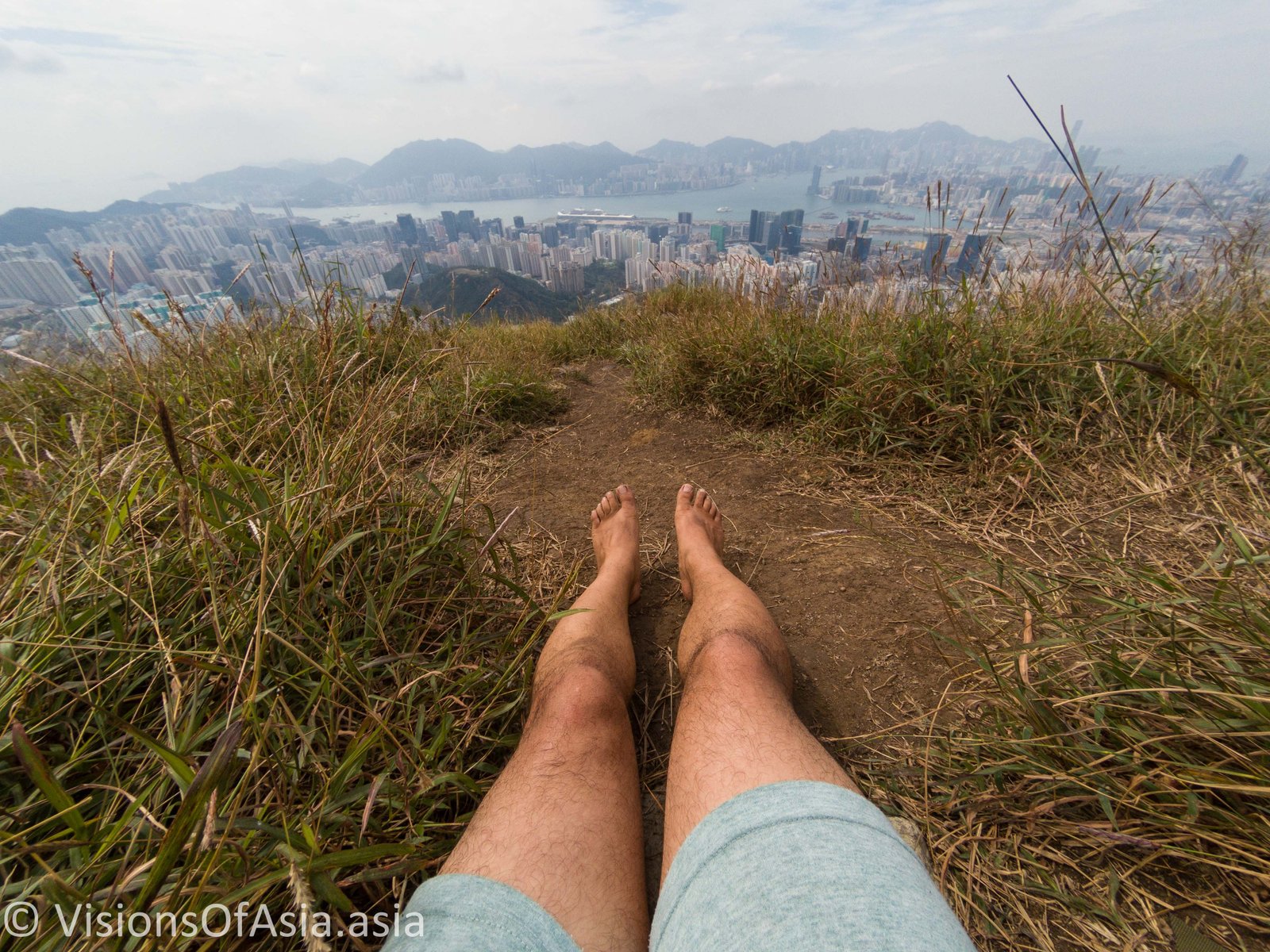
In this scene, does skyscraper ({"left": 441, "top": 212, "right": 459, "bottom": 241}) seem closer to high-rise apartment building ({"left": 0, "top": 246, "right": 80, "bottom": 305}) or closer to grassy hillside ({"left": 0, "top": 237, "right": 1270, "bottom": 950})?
high-rise apartment building ({"left": 0, "top": 246, "right": 80, "bottom": 305})

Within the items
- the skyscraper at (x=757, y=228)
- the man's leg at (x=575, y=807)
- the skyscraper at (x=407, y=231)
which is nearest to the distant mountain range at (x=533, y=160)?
the skyscraper at (x=407, y=231)

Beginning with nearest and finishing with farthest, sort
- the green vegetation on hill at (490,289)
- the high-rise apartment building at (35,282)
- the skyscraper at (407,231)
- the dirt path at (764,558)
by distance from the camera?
the dirt path at (764,558)
the high-rise apartment building at (35,282)
the green vegetation on hill at (490,289)
the skyscraper at (407,231)

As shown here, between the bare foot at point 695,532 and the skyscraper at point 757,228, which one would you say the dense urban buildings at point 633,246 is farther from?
the bare foot at point 695,532

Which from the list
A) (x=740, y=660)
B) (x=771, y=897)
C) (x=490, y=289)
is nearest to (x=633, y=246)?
(x=490, y=289)

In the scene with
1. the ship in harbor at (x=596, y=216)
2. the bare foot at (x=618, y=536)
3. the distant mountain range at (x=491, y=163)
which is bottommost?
the bare foot at (x=618, y=536)

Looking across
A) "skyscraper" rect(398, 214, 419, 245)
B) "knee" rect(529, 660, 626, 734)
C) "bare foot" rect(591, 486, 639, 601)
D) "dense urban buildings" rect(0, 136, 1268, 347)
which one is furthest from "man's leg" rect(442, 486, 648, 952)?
"skyscraper" rect(398, 214, 419, 245)

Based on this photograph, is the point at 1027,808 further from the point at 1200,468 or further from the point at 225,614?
the point at 225,614

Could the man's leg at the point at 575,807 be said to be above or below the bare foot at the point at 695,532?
above
